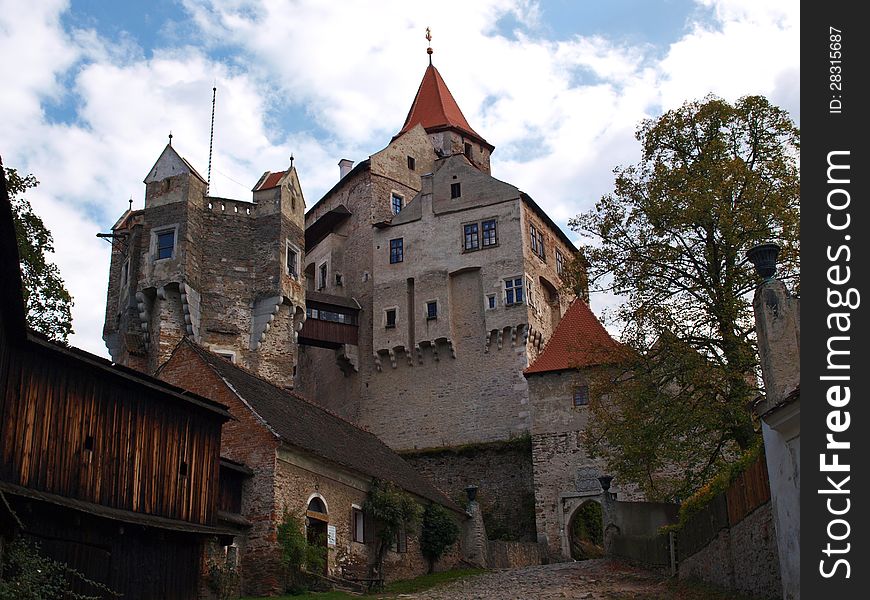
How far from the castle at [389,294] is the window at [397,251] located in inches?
2.4

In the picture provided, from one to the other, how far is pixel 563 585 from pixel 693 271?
7948 mm

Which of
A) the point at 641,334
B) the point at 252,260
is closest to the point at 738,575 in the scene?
the point at 641,334

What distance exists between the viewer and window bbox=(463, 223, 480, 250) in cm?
4959

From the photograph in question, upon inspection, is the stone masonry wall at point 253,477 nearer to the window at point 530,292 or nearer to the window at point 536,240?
the window at point 530,292

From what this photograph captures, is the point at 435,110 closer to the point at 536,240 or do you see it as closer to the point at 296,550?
the point at 536,240

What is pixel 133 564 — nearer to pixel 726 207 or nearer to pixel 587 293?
pixel 587 293

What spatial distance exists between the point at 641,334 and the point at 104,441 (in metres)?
12.2

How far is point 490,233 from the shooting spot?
49406 millimetres

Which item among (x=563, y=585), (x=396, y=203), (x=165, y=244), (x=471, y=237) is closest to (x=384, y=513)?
(x=563, y=585)

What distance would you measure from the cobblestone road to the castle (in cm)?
1211

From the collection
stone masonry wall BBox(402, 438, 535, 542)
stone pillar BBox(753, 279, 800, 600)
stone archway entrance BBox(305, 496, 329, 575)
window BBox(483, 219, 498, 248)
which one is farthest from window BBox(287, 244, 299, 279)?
stone pillar BBox(753, 279, 800, 600)

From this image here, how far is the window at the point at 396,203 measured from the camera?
54.2 metres

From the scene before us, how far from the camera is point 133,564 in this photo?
18250 millimetres

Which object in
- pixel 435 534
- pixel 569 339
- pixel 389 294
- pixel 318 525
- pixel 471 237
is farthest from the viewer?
pixel 389 294
